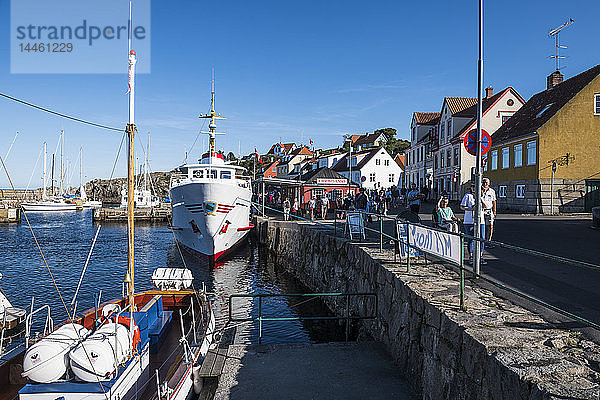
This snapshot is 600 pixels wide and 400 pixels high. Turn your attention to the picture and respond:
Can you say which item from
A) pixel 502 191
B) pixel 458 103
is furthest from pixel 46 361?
pixel 458 103

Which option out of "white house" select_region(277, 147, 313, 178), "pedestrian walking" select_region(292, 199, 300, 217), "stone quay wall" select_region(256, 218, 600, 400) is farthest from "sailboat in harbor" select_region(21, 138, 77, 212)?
"stone quay wall" select_region(256, 218, 600, 400)

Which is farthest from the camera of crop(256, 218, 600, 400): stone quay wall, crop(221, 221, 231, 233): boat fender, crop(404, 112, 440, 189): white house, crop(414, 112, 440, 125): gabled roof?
crop(414, 112, 440, 125): gabled roof

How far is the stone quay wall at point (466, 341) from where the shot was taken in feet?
13.2

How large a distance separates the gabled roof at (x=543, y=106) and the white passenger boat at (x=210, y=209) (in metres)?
17.1

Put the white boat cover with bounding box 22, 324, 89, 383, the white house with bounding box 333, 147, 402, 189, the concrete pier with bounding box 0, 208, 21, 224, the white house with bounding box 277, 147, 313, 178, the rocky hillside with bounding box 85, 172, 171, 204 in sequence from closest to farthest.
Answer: the white boat cover with bounding box 22, 324, 89, 383
the concrete pier with bounding box 0, 208, 21, 224
the white house with bounding box 333, 147, 402, 189
the white house with bounding box 277, 147, 313, 178
the rocky hillside with bounding box 85, 172, 171, 204

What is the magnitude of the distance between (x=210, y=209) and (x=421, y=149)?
31636 mm

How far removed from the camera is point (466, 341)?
5.10 m

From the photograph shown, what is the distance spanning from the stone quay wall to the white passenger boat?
1425 centimetres

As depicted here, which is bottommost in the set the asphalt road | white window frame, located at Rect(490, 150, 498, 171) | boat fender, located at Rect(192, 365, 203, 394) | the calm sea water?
the calm sea water

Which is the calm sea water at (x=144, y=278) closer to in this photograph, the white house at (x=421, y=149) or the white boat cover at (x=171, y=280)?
the white boat cover at (x=171, y=280)

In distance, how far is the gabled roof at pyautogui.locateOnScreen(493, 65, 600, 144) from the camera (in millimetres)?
24709

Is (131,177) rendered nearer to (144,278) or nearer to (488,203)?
(488,203)

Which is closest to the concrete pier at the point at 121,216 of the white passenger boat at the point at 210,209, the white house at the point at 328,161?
A: the white house at the point at 328,161

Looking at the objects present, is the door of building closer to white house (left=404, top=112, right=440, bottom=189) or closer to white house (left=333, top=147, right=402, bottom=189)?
white house (left=404, top=112, right=440, bottom=189)
